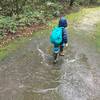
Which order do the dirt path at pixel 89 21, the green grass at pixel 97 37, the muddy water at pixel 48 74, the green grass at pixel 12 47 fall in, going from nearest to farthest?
the muddy water at pixel 48 74 → the green grass at pixel 12 47 → the green grass at pixel 97 37 → the dirt path at pixel 89 21

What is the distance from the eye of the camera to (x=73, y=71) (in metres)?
8.28

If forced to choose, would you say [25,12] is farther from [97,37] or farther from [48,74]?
[48,74]

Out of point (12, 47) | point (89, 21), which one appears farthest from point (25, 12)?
point (12, 47)

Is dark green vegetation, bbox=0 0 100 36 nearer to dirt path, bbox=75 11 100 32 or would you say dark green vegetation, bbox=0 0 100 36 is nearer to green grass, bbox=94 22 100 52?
dirt path, bbox=75 11 100 32

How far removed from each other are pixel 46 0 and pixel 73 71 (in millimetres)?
9232

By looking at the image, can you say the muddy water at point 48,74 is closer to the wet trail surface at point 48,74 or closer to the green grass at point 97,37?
the wet trail surface at point 48,74

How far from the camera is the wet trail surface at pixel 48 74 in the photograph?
6.97 meters

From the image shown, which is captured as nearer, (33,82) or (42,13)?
(33,82)

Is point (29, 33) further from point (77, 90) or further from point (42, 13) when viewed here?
point (77, 90)

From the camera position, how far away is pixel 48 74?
8.05m

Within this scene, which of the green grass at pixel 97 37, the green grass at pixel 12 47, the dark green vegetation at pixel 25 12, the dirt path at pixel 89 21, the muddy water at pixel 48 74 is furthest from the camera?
the dirt path at pixel 89 21

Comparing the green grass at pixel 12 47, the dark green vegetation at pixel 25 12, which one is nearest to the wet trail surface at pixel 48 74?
the green grass at pixel 12 47

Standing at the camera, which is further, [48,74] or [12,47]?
[12,47]

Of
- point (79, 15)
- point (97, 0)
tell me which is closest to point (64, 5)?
point (79, 15)
